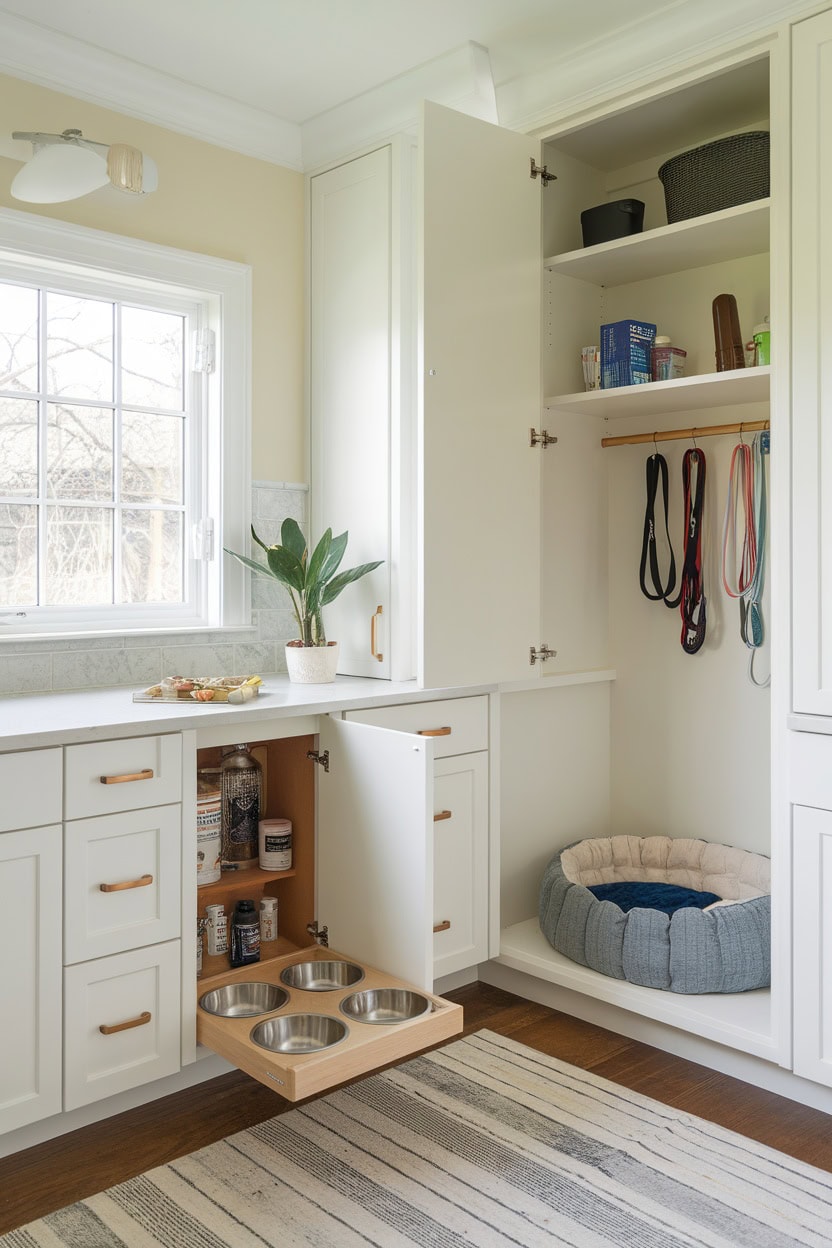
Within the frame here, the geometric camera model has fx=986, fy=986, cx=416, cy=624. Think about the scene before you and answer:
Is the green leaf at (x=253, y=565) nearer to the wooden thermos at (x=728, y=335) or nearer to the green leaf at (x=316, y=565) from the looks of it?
the green leaf at (x=316, y=565)

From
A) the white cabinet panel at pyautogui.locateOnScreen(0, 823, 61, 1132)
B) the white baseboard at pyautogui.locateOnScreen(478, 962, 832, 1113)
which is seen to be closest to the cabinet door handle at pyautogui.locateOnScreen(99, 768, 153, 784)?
the white cabinet panel at pyautogui.locateOnScreen(0, 823, 61, 1132)

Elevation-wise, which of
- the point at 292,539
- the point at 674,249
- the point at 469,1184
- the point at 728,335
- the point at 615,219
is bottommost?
the point at 469,1184

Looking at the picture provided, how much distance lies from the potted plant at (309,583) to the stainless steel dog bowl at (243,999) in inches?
32.5

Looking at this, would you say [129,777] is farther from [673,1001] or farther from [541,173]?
[541,173]

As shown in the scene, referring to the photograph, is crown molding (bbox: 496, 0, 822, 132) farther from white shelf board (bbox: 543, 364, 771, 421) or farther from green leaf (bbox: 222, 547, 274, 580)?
green leaf (bbox: 222, 547, 274, 580)

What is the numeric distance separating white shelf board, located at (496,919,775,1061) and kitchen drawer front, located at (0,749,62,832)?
140 cm

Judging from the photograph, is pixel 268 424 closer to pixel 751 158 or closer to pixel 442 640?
pixel 442 640

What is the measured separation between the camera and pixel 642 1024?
8.36 feet

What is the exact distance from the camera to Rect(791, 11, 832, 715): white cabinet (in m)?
2.11

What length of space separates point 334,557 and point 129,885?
111 cm

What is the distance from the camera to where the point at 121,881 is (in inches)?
81.6

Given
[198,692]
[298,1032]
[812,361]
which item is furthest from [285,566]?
[812,361]

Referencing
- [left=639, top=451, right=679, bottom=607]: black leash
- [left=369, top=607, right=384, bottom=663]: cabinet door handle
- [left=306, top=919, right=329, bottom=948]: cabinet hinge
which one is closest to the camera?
[left=306, top=919, right=329, bottom=948]: cabinet hinge

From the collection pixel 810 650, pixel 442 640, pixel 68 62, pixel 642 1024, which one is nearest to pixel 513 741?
pixel 442 640
